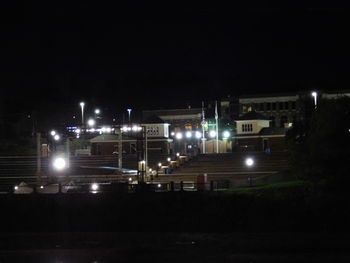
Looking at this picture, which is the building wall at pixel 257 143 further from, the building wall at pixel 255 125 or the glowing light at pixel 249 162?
the glowing light at pixel 249 162

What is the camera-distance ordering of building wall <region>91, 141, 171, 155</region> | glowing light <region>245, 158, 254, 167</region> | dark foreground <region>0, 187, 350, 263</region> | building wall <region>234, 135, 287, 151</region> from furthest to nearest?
building wall <region>91, 141, 171, 155</region> < building wall <region>234, 135, 287, 151</region> < glowing light <region>245, 158, 254, 167</region> < dark foreground <region>0, 187, 350, 263</region>

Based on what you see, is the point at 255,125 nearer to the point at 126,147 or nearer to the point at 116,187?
the point at 126,147

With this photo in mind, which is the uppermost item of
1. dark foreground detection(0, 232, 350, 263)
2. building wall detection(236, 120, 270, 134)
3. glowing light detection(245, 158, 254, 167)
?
building wall detection(236, 120, 270, 134)

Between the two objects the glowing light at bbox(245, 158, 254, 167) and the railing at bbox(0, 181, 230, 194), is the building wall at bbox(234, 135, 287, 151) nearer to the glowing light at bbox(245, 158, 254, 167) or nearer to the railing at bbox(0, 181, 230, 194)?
the glowing light at bbox(245, 158, 254, 167)

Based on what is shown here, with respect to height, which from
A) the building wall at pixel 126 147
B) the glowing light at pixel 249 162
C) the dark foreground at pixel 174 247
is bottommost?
the dark foreground at pixel 174 247

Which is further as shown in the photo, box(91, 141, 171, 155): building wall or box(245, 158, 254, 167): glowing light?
box(91, 141, 171, 155): building wall

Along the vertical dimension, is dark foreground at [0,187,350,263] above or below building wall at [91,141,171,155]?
below

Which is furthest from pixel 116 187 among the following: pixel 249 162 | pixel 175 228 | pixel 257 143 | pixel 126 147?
pixel 257 143

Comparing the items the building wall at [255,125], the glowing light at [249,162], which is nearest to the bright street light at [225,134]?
the building wall at [255,125]

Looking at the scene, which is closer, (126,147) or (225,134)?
(126,147)

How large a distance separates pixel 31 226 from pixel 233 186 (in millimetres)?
15792

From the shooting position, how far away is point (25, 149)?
5844cm

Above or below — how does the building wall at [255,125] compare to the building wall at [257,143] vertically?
above

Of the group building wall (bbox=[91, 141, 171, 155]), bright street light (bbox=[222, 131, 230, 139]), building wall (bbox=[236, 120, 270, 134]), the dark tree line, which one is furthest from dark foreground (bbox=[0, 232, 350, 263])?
bright street light (bbox=[222, 131, 230, 139])
